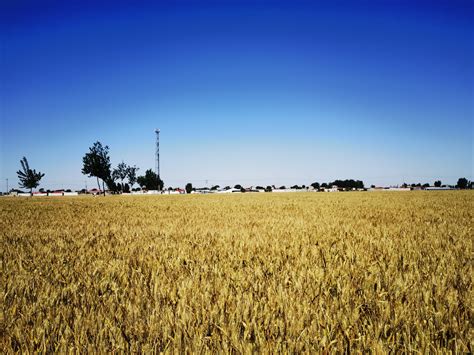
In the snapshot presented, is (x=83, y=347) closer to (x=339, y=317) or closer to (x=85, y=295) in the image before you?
(x=85, y=295)

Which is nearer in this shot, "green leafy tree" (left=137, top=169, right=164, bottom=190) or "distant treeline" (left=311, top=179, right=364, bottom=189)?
"green leafy tree" (left=137, top=169, right=164, bottom=190)

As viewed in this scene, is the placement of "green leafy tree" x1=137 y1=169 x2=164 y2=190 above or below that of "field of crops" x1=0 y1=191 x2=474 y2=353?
above

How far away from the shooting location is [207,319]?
1636 millimetres

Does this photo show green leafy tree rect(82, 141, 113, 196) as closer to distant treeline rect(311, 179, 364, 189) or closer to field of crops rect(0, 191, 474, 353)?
field of crops rect(0, 191, 474, 353)

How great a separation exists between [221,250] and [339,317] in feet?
6.32

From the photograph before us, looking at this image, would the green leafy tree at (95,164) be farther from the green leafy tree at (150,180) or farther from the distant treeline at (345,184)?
the distant treeline at (345,184)

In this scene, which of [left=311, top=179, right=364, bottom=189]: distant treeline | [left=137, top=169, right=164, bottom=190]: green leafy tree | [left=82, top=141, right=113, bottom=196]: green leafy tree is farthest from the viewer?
[left=311, top=179, right=364, bottom=189]: distant treeline

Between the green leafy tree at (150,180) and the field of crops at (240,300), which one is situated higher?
the green leafy tree at (150,180)

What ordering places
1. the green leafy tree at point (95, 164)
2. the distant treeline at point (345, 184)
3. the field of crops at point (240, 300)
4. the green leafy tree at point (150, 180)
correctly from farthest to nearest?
1. the distant treeline at point (345, 184)
2. the green leafy tree at point (150, 180)
3. the green leafy tree at point (95, 164)
4. the field of crops at point (240, 300)

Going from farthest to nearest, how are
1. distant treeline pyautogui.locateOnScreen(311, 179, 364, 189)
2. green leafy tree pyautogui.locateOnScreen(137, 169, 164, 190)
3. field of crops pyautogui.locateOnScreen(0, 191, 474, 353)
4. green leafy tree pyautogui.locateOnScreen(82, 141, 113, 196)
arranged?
distant treeline pyautogui.locateOnScreen(311, 179, 364, 189)
green leafy tree pyautogui.locateOnScreen(137, 169, 164, 190)
green leafy tree pyautogui.locateOnScreen(82, 141, 113, 196)
field of crops pyautogui.locateOnScreen(0, 191, 474, 353)

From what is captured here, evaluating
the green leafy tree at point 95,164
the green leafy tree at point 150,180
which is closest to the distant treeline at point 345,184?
the green leafy tree at point 150,180

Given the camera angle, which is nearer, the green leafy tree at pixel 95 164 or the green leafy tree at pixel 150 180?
the green leafy tree at pixel 95 164

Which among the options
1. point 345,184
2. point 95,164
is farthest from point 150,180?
point 345,184

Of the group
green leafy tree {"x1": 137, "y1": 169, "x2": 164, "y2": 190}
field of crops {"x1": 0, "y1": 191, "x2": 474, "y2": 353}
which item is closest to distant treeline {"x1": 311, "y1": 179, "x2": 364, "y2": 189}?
green leafy tree {"x1": 137, "y1": 169, "x2": 164, "y2": 190}
